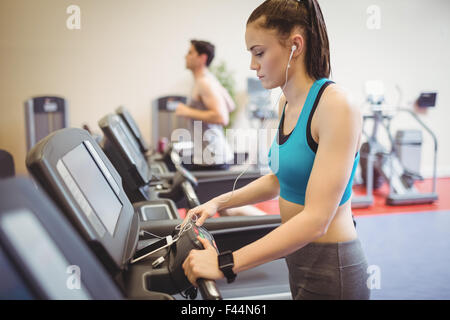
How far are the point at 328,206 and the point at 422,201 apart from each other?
12.7 ft

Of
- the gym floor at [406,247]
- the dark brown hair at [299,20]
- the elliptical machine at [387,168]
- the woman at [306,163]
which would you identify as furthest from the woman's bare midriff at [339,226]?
the elliptical machine at [387,168]

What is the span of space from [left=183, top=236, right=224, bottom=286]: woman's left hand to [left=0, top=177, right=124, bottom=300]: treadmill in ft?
0.62

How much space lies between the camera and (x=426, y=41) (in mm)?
2199

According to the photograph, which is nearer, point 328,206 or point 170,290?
point 328,206

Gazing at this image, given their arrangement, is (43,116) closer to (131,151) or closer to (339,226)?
(131,151)

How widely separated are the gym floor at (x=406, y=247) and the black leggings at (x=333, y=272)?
6 cm

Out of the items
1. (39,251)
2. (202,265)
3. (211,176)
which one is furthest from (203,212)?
(211,176)

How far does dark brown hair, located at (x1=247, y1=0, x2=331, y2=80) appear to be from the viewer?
819 millimetres

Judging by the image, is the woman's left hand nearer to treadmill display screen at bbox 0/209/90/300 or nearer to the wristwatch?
the wristwatch

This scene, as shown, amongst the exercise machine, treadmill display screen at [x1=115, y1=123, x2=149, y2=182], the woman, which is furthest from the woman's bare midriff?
the exercise machine

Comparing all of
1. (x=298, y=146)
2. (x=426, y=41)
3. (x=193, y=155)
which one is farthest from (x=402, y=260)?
(x=298, y=146)

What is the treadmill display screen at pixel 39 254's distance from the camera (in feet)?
1.60

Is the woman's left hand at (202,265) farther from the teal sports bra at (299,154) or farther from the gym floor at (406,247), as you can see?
the gym floor at (406,247)
